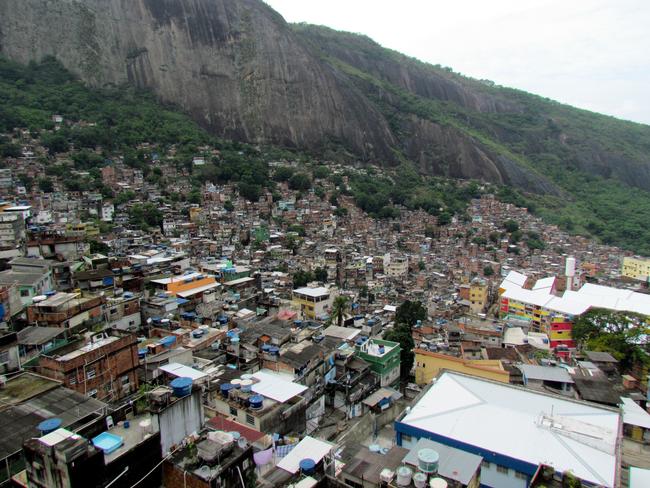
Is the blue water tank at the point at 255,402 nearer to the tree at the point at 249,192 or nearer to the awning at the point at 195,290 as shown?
the awning at the point at 195,290

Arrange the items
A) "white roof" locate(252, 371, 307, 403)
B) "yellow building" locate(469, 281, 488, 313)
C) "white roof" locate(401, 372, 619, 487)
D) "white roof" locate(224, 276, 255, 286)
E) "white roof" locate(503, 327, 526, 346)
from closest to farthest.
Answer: "white roof" locate(401, 372, 619, 487) < "white roof" locate(252, 371, 307, 403) < "white roof" locate(503, 327, 526, 346) < "white roof" locate(224, 276, 255, 286) < "yellow building" locate(469, 281, 488, 313)

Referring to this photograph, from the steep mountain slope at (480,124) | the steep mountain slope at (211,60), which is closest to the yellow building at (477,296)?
the steep mountain slope at (211,60)

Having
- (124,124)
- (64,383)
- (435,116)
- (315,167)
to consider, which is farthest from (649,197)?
(64,383)

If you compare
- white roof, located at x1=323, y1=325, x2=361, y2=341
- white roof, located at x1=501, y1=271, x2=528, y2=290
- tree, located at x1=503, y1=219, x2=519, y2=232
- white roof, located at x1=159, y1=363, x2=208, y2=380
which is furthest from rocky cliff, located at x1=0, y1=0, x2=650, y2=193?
white roof, located at x1=159, y1=363, x2=208, y2=380

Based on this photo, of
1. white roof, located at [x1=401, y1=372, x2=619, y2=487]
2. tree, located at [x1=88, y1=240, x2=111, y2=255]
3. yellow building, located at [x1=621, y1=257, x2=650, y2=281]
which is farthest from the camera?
yellow building, located at [x1=621, y1=257, x2=650, y2=281]

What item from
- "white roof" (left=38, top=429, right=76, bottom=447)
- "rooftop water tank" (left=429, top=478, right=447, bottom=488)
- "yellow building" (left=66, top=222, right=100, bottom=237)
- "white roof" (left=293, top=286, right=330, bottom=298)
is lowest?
"white roof" (left=293, top=286, right=330, bottom=298)

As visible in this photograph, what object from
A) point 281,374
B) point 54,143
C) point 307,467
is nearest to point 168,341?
point 281,374

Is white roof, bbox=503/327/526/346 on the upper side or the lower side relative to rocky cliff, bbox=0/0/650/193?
lower

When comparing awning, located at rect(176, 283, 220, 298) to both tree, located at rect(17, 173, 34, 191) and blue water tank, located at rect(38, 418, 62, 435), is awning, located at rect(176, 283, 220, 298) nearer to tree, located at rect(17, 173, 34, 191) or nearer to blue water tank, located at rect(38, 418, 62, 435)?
blue water tank, located at rect(38, 418, 62, 435)
